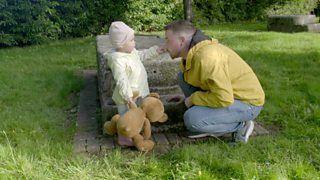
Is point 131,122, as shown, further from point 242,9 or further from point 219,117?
point 242,9

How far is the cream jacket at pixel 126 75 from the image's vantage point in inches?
143

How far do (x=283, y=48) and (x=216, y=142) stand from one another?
500 centimetres

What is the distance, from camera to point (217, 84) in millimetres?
3488

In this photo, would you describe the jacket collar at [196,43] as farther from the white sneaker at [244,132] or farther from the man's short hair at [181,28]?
the white sneaker at [244,132]

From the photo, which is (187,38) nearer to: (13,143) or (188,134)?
(188,134)

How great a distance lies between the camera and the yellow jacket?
3.51 meters

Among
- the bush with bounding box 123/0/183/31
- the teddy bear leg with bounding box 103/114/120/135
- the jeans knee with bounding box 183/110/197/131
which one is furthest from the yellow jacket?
the bush with bounding box 123/0/183/31

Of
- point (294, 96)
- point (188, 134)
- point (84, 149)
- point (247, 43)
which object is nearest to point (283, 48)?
point (247, 43)

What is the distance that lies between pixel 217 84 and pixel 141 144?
0.83 m

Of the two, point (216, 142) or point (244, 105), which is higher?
point (244, 105)

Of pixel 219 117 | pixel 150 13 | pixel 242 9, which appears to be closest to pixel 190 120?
pixel 219 117

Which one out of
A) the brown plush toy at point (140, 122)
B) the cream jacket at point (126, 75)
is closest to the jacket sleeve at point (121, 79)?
the cream jacket at point (126, 75)

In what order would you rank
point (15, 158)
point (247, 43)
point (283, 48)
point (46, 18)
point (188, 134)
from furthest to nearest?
point (46, 18) → point (247, 43) → point (283, 48) → point (188, 134) → point (15, 158)

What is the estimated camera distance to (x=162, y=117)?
3885 millimetres
